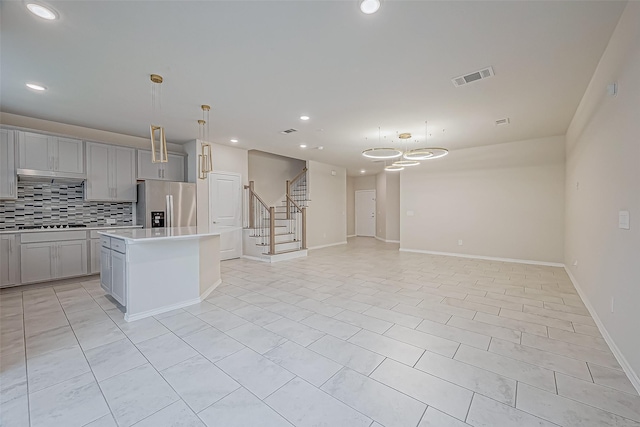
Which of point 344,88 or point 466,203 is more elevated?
point 344,88

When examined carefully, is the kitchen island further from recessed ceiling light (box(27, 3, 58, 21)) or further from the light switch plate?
the light switch plate

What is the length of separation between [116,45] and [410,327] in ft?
13.4

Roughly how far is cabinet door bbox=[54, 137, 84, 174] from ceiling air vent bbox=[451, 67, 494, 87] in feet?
20.4

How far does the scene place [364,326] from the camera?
2883mm

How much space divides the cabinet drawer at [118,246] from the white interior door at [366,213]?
9.65 m

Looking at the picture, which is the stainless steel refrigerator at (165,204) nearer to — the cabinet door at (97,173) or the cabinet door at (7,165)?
the cabinet door at (97,173)

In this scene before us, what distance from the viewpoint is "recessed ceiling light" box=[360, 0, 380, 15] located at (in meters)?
2.02

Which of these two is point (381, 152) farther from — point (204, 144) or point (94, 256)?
point (94, 256)

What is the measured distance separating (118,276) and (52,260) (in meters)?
2.27

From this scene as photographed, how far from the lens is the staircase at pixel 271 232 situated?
655 cm

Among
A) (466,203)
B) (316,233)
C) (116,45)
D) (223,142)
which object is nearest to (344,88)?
(116,45)

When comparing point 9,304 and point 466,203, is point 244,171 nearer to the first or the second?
point 9,304

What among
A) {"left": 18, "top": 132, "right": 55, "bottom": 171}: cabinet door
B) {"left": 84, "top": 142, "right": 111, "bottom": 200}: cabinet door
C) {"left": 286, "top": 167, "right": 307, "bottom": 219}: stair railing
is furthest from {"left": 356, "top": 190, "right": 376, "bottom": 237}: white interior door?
{"left": 18, "top": 132, "right": 55, "bottom": 171}: cabinet door

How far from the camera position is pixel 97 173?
5062mm
